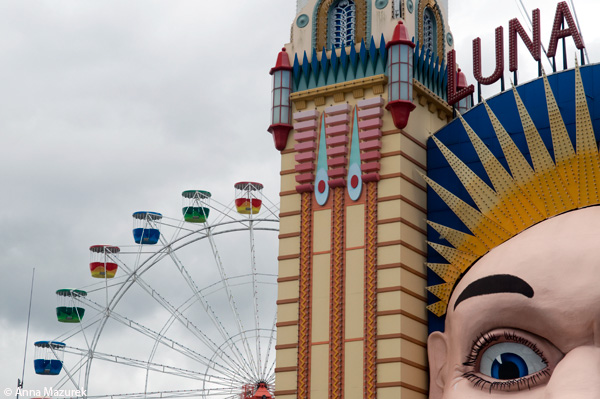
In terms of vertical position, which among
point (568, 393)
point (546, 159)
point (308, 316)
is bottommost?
point (568, 393)

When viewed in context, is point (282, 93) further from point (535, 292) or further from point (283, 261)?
point (535, 292)

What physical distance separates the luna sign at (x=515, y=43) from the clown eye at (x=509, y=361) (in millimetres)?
5882

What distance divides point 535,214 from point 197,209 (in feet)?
86.2

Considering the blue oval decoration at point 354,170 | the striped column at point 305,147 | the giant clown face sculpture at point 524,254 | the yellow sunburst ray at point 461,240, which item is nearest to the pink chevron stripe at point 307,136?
the striped column at point 305,147

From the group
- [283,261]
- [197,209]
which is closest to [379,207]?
[283,261]

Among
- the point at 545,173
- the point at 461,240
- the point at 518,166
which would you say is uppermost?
the point at 518,166

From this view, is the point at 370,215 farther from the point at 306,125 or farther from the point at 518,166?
the point at 518,166

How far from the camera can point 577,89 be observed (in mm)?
17047

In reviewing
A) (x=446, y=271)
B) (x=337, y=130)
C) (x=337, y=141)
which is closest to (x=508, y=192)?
(x=446, y=271)

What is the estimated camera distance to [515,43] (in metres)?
20.0

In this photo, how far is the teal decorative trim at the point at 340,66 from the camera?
20.1 metres

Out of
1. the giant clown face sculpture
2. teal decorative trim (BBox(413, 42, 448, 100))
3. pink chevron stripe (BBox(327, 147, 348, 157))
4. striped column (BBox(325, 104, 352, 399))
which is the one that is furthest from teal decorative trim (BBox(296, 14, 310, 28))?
the giant clown face sculpture

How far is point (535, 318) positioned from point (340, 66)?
22.8 feet

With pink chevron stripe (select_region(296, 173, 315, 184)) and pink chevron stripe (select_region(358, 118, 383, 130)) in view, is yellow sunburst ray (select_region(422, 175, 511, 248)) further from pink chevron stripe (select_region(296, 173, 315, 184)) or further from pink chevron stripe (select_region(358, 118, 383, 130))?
pink chevron stripe (select_region(296, 173, 315, 184))
